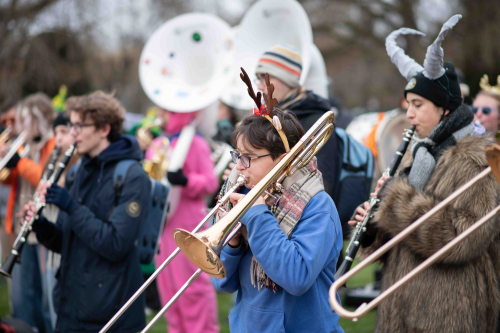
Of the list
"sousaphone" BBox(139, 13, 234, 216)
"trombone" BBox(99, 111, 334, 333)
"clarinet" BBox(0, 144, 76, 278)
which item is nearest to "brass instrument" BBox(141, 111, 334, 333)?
"trombone" BBox(99, 111, 334, 333)

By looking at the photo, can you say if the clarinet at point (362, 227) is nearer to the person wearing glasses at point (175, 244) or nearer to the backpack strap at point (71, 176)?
the backpack strap at point (71, 176)

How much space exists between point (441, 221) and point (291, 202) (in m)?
0.93

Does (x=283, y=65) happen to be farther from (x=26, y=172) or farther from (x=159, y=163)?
(x=26, y=172)

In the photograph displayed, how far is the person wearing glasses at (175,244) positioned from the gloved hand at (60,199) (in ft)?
5.14

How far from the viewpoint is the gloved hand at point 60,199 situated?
3.09 metres

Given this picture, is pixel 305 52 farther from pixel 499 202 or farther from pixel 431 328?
pixel 431 328

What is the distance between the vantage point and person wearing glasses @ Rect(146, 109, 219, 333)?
4.62 metres

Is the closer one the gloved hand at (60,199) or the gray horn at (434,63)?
the gray horn at (434,63)

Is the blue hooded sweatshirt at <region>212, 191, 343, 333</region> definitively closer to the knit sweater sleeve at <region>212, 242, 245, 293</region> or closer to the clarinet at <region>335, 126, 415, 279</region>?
the knit sweater sleeve at <region>212, 242, 245, 293</region>

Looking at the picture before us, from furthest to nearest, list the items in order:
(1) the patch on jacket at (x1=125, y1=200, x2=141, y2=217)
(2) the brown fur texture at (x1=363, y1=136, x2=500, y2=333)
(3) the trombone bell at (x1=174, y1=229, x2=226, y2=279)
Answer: (1) the patch on jacket at (x1=125, y1=200, x2=141, y2=217) → (2) the brown fur texture at (x1=363, y1=136, x2=500, y2=333) → (3) the trombone bell at (x1=174, y1=229, x2=226, y2=279)

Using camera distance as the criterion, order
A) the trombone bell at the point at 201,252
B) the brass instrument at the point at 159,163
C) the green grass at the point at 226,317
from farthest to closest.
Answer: the green grass at the point at 226,317, the brass instrument at the point at 159,163, the trombone bell at the point at 201,252

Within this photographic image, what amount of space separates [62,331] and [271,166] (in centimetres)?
192

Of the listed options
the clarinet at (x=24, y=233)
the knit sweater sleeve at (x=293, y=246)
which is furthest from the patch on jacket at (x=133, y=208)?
the knit sweater sleeve at (x=293, y=246)

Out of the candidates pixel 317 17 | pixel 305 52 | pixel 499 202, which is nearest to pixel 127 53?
pixel 317 17
